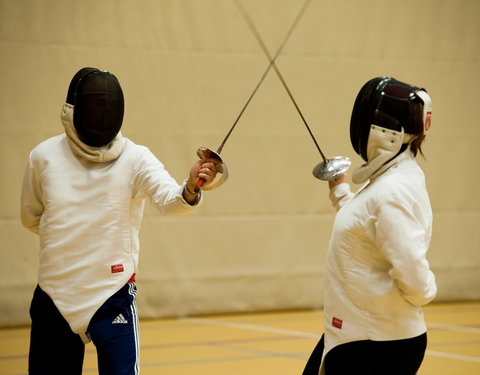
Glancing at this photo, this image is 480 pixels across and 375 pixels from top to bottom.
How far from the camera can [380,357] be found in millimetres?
1866

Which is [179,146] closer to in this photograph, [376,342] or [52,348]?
[52,348]

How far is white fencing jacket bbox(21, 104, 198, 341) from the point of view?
6.97ft

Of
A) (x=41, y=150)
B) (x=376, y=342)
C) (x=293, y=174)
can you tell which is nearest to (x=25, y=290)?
(x=293, y=174)

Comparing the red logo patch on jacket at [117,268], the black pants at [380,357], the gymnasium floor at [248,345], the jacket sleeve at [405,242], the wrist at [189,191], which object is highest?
the wrist at [189,191]

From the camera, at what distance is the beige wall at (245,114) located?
4371 mm

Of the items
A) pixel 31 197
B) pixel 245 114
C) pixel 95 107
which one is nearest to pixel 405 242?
pixel 95 107

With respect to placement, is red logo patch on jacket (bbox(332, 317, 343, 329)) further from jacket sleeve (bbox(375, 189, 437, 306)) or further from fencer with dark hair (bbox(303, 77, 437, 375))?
jacket sleeve (bbox(375, 189, 437, 306))

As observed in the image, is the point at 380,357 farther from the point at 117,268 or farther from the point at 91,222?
the point at 91,222

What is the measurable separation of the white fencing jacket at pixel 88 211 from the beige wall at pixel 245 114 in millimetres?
2263

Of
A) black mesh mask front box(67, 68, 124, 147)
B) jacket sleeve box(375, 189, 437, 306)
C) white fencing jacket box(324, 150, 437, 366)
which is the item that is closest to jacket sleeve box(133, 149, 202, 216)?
black mesh mask front box(67, 68, 124, 147)

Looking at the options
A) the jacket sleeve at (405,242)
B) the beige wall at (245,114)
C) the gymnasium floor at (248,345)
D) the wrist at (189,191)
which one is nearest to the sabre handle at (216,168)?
the wrist at (189,191)

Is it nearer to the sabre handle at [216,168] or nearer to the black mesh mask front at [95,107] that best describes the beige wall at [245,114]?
the black mesh mask front at [95,107]

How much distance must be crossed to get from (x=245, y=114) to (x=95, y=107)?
8.60ft

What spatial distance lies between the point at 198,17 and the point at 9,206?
176 cm
